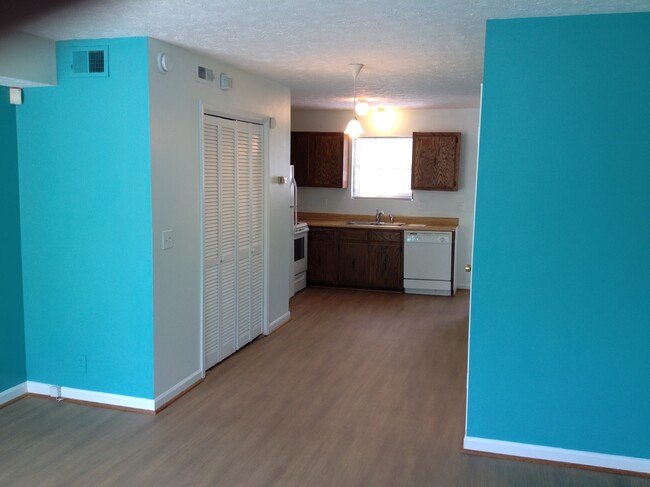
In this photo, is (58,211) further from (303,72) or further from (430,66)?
(430,66)

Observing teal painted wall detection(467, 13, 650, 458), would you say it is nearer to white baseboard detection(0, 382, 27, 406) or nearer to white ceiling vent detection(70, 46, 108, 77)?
white ceiling vent detection(70, 46, 108, 77)

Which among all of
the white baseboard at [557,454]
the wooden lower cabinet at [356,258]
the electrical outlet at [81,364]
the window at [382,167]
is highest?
the window at [382,167]

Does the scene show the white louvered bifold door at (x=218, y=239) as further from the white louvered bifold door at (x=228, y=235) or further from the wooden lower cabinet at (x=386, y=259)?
the wooden lower cabinet at (x=386, y=259)

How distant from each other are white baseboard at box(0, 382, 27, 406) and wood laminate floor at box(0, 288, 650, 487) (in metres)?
0.10

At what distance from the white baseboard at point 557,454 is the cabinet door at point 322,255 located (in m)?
4.46

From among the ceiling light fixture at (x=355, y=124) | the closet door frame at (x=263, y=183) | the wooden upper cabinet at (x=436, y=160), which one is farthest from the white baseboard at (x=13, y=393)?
the wooden upper cabinet at (x=436, y=160)

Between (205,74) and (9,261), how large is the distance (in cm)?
185

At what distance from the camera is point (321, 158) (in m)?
8.02

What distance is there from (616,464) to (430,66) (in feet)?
9.69

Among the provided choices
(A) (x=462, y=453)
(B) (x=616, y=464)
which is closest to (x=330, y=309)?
(A) (x=462, y=453)

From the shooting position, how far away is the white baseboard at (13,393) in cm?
395

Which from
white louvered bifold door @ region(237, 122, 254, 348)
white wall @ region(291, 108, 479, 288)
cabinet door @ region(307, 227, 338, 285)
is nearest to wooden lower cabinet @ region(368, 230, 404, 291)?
cabinet door @ region(307, 227, 338, 285)

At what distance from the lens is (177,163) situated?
3979 mm

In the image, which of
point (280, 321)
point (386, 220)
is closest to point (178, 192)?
point (280, 321)
